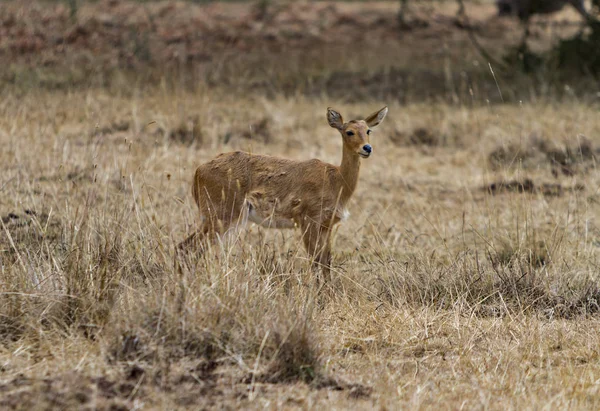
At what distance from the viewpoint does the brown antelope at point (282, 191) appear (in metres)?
7.05

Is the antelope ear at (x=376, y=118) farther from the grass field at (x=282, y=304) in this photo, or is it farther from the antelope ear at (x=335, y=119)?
the grass field at (x=282, y=304)

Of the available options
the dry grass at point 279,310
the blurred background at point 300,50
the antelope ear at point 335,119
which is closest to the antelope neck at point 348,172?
the antelope ear at point 335,119

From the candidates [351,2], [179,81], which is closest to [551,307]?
[179,81]

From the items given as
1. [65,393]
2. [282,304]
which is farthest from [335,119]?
[65,393]

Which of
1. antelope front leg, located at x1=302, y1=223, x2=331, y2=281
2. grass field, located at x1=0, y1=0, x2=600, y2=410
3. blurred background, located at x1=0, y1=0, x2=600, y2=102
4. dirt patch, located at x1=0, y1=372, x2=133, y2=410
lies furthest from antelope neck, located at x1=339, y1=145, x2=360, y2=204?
blurred background, located at x1=0, y1=0, x2=600, y2=102

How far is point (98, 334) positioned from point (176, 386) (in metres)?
0.79

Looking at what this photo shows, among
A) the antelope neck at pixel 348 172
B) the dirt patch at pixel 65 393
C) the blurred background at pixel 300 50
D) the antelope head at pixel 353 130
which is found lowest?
the blurred background at pixel 300 50

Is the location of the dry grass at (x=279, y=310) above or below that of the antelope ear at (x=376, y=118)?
below

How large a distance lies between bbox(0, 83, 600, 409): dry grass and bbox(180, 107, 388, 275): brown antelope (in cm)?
21

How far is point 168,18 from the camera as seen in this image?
18797 mm

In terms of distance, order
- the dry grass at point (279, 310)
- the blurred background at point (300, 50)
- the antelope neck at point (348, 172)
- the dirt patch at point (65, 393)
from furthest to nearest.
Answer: the blurred background at point (300, 50)
the antelope neck at point (348, 172)
the dry grass at point (279, 310)
the dirt patch at point (65, 393)

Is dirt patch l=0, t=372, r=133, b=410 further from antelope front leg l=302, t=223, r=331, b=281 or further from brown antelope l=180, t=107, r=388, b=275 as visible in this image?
antelope front leg l=302, t=223, r=331, b=281

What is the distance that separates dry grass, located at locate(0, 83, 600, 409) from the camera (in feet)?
16.5

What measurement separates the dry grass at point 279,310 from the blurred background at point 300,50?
4.55 metres
